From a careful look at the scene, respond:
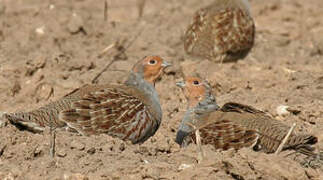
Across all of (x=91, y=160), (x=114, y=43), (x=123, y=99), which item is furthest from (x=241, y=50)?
(x=91, y=160)

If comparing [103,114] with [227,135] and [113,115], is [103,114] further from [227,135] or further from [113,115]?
[227,135]

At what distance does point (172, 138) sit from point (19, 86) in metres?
2.26

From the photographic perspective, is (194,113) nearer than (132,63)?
Yes

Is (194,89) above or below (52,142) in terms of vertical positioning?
above

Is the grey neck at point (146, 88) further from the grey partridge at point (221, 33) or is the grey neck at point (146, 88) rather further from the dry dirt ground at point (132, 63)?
the grey partridge at point (221, 33)

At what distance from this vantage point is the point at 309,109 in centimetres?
747

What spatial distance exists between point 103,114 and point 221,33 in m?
3.39

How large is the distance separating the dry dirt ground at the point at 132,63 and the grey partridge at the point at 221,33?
254 millimetres

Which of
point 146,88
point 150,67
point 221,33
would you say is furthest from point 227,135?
point 221,33

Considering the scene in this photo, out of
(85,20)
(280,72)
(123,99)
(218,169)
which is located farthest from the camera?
(85,20)

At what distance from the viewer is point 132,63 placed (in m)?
9.28

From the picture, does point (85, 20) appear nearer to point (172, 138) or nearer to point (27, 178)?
point (172, 138)

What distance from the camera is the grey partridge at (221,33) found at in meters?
9.60

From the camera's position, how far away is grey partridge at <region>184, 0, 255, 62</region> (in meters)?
9.60
